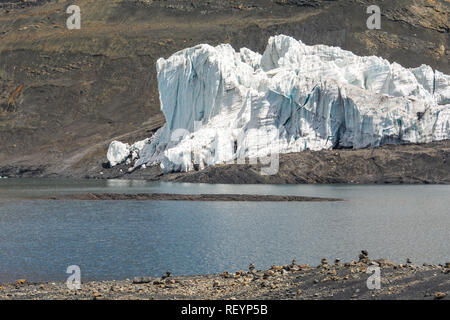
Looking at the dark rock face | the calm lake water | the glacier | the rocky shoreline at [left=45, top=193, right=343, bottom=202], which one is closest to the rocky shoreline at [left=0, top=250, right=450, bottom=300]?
the calm lake water

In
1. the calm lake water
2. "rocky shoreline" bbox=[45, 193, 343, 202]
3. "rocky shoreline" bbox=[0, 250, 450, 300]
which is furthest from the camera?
"rocky shoreline" bbox=[45, 193, 343, 202]

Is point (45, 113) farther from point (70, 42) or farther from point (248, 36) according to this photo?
point (248, 36)

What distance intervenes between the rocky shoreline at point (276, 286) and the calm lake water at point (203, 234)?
8.91 ft

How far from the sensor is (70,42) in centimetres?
13562

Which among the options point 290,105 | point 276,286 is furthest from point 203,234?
point 290,105

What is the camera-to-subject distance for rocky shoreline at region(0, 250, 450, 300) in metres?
15.9

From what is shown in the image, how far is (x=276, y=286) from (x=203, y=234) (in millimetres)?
15578

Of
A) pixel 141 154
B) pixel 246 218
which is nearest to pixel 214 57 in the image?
pixel 141 154

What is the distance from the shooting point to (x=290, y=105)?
2781 inches

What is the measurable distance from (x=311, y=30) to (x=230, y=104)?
6158 centimetres

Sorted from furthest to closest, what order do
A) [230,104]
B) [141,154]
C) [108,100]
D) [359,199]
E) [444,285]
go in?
1. [108,100]
2. [141,154]
3. [230,104]
4. [359,199]
5. [444,285]

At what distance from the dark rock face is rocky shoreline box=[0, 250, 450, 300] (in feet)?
299

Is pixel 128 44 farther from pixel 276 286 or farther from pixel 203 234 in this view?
pixel 276 286

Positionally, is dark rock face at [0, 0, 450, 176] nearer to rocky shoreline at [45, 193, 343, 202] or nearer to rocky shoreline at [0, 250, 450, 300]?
rocky shoreline at [45, 193, 343, 202]
